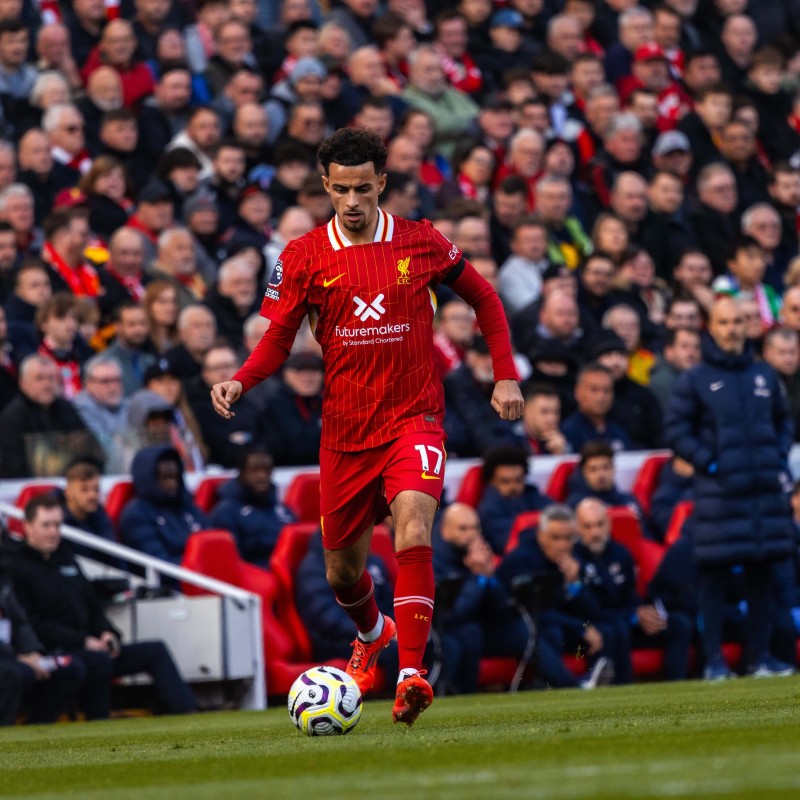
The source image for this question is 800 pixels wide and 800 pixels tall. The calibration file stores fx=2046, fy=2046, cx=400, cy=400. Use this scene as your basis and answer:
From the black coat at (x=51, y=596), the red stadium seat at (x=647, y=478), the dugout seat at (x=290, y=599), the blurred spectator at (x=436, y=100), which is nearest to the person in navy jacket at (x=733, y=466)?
the dugout seat at (x=290, y=599)

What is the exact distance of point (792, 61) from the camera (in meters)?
26.3

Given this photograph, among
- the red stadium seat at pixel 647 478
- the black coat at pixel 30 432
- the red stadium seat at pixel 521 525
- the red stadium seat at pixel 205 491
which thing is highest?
the black coat at pixel 30 432

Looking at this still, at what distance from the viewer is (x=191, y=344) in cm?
1583

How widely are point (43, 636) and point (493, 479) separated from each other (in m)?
3.99

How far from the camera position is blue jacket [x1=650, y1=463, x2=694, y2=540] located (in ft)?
55.2

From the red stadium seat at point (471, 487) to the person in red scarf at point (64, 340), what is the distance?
120 inches

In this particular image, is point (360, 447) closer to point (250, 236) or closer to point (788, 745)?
point (788, 745)

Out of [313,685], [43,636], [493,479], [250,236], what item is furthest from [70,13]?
[313,685]

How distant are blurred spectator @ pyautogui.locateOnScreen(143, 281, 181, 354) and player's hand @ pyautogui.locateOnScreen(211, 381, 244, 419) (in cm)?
703

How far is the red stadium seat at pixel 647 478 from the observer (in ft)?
56.5

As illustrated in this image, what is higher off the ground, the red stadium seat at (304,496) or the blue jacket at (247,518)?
the blue jacket at (247,518)

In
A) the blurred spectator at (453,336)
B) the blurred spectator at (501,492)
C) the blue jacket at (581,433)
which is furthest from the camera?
the blue jacket at (581,433)

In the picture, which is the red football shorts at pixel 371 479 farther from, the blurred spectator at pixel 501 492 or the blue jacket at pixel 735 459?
the blurred spectator at pixel 501 492

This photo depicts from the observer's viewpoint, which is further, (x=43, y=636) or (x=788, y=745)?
(x=43, y=636)
